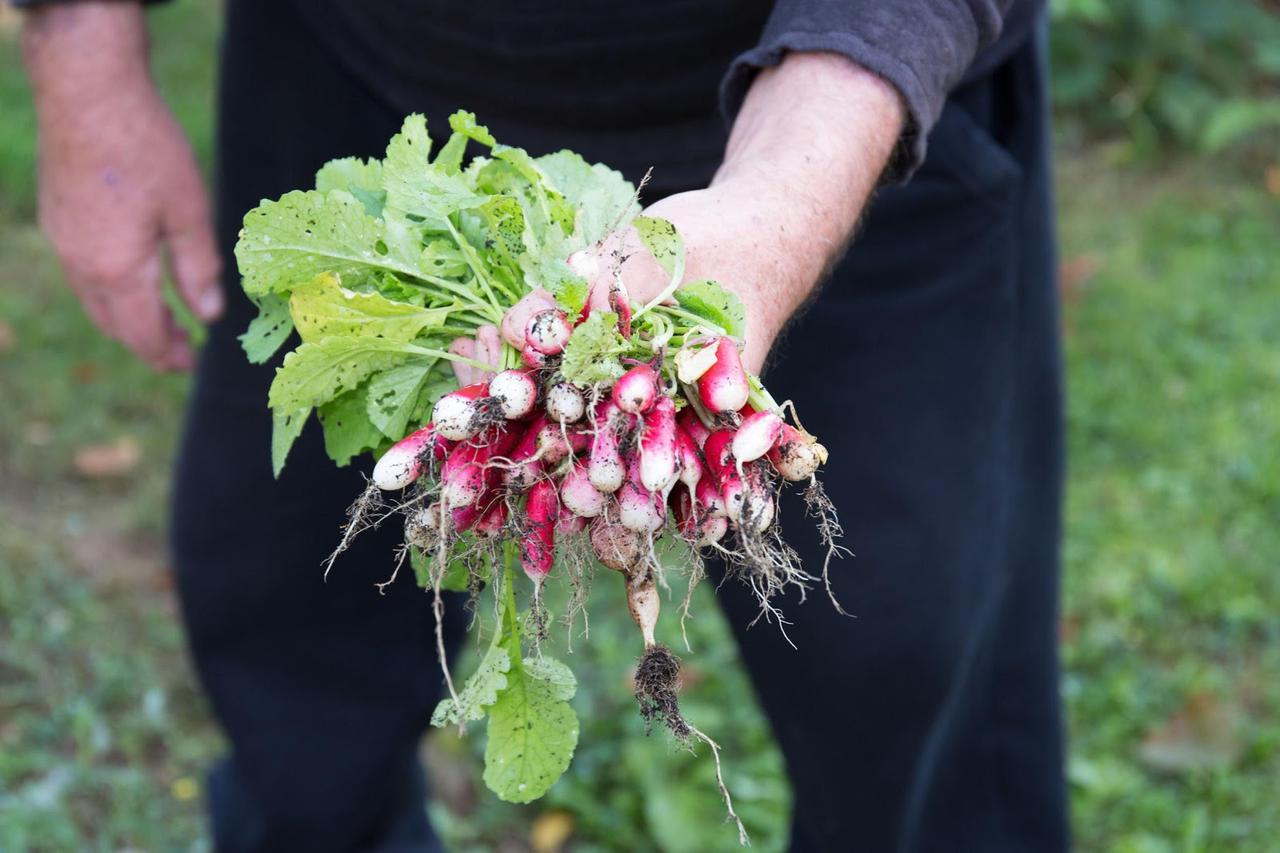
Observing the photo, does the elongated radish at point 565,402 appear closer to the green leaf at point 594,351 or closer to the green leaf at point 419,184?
the green leaf at point 594,351

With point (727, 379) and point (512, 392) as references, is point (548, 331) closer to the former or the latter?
point (512, 392)

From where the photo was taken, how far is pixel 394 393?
4.88 ft

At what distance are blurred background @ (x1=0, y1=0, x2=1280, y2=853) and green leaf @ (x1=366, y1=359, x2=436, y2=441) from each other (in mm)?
1561

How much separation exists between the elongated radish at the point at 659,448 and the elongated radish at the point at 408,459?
0.21 m

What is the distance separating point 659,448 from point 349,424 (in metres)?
0.44

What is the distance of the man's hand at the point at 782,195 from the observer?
54.6 inches

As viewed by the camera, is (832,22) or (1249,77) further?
(1249,77)

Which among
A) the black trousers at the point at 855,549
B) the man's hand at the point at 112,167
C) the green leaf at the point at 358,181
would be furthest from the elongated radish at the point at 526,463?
the man's hand at the point at 112,167

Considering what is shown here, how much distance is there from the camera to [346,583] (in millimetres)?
2396

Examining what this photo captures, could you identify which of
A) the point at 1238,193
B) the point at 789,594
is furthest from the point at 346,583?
the point at 1238,193

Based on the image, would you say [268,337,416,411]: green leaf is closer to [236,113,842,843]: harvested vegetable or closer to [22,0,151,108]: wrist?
[236,113,842,843]: harvested vegetable

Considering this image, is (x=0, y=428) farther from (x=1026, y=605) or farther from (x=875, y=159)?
(x=875, y=159)

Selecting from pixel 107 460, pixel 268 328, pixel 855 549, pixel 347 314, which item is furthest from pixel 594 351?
pixel 107 460

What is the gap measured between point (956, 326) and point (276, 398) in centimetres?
109
